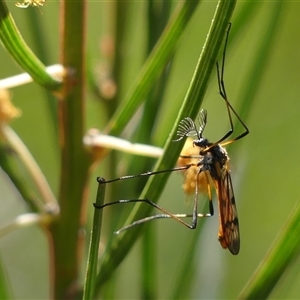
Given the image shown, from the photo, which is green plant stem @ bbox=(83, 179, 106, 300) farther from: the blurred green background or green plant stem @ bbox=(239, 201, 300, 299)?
the blurred green background

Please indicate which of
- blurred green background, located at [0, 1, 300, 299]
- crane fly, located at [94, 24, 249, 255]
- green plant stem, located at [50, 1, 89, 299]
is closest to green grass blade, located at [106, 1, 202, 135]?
green plant stem, located at [50, 1, 89, 299]

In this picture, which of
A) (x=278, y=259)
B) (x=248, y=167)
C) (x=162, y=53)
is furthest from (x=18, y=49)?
(x=248, y=167)

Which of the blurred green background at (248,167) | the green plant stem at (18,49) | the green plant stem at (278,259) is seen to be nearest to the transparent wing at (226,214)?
the green plant stem at (278,259)

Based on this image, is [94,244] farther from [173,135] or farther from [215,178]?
[215,178]

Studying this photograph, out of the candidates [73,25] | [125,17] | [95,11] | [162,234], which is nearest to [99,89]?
[125,17]

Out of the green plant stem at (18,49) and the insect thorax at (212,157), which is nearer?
the green plant stem at (18,49)

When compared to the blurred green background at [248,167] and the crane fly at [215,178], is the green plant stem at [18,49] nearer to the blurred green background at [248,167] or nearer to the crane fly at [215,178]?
the crane fly at [215,178]

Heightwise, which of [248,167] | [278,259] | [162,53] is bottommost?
[278,259]
